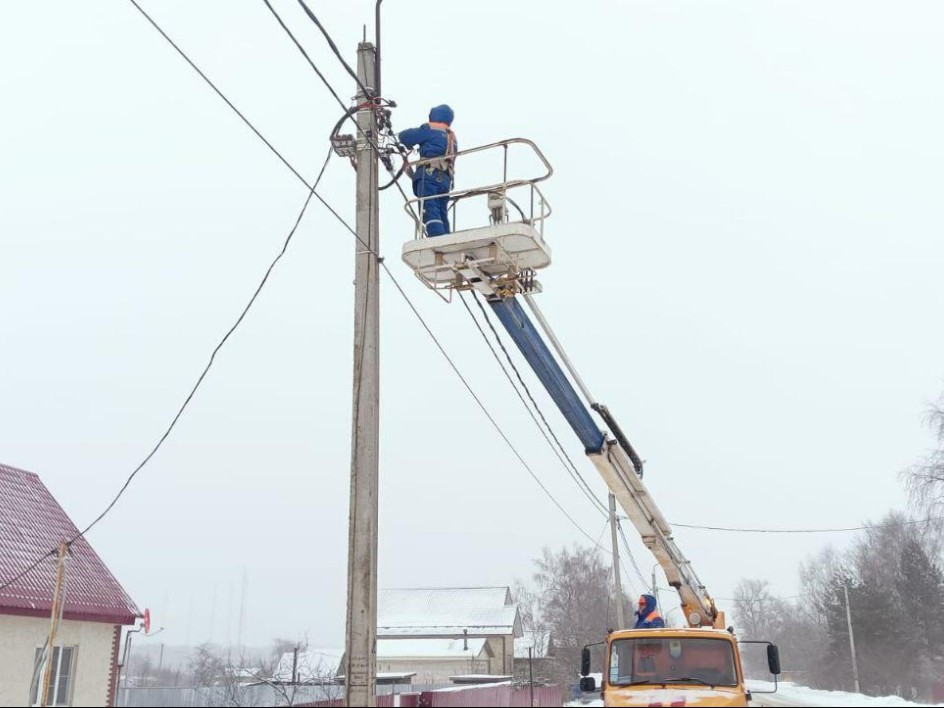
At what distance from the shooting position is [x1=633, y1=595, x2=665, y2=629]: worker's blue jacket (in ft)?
36.2

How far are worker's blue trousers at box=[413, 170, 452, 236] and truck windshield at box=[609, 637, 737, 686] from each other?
17.9 feet

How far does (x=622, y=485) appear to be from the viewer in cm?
1132

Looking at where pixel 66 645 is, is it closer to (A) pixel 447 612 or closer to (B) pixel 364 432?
(B) pixel 364 432

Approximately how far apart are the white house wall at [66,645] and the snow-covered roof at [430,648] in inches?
1161

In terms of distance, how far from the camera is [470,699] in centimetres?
1231

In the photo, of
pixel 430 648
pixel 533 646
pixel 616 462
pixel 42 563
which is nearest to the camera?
pixel 616 462

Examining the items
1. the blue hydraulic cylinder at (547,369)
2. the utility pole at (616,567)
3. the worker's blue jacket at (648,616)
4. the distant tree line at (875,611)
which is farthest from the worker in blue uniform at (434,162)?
the distant tree line at (875,611)

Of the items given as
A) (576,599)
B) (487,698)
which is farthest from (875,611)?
(487,698)

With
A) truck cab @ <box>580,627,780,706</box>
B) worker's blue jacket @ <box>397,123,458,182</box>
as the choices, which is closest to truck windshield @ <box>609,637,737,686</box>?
truck cab @ <box>580,627,780,706</box>

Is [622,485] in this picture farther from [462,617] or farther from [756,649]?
[756,649]

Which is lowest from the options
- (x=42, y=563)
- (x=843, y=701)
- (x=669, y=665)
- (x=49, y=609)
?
(x=843, y=701)

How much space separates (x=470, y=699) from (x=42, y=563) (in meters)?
9.24

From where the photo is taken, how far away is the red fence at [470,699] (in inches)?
365

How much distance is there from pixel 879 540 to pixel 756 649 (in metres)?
49.0
